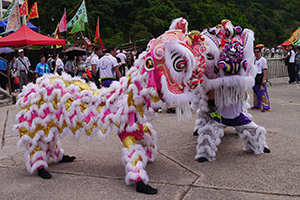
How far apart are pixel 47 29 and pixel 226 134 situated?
138 feet

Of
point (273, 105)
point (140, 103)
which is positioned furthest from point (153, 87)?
point (273, 105)

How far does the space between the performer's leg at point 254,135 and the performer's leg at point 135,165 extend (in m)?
1.64

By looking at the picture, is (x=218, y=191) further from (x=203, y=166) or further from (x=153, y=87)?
(x=153, y=87)

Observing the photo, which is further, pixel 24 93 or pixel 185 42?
pixel 24 93

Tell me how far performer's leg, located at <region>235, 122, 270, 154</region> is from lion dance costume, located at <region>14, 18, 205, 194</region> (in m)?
1.30

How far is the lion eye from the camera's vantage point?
2834mm

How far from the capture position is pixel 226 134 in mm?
4902

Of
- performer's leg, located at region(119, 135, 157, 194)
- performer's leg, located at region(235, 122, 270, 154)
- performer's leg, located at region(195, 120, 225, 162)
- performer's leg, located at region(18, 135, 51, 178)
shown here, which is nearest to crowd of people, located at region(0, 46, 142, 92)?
performer's leg, located at region(195, 120, 225, 162)

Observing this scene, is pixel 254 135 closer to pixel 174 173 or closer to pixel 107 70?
pixel 174 173

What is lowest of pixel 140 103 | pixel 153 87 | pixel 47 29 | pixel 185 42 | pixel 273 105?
pixel 273 105

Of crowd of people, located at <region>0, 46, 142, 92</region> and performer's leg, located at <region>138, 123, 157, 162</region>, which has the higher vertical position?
crowd of people, located at <region>0, 46, 142, 92</region>

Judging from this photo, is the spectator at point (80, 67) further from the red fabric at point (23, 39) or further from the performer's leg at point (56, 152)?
the performer's leg at point (56, 152)

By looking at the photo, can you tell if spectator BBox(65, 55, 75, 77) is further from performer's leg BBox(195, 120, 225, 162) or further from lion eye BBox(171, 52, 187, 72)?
lion eye BBox(171, 52, 187, 72)

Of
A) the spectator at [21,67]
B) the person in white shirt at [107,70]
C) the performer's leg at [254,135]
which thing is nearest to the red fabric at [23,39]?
the spectator at [21,67]
